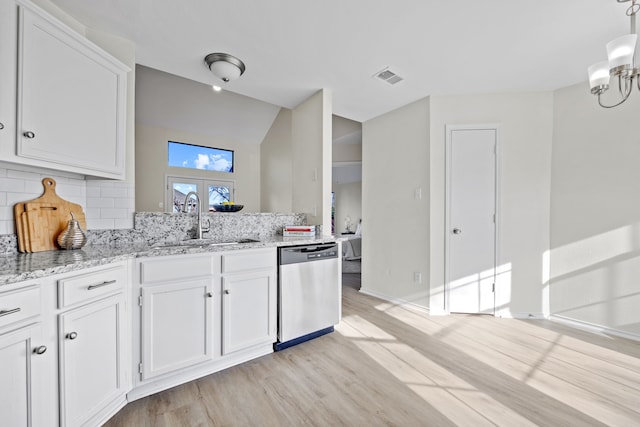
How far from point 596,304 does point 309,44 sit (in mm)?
3523

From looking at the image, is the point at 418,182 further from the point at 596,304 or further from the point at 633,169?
the point at 596,304

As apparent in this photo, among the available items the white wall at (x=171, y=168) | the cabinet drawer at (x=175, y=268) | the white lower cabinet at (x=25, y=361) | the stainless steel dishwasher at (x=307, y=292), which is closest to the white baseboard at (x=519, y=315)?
the stainless steel dishwasher at (x=307, y=292)

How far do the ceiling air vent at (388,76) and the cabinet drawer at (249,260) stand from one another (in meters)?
1.92

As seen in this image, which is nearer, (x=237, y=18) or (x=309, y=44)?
(x=237, y=18)

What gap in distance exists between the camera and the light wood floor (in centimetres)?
141

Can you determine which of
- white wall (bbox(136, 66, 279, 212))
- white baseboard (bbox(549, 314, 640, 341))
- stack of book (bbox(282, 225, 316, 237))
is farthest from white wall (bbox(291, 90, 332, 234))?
white wall (bbox(136, 66, 279, 212))

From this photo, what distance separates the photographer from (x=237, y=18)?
5.70 ft

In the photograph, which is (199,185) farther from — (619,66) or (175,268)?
(619,66)

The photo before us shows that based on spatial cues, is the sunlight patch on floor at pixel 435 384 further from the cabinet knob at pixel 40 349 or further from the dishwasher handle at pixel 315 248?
the cabinet knob at pixel 40 349

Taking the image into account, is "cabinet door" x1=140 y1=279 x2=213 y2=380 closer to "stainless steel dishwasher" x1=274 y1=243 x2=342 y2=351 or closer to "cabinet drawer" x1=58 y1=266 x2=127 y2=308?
"cabinet drawer" x1=58 y1=266 x2=127 y2=308

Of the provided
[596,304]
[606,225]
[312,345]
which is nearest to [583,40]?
[606,225]

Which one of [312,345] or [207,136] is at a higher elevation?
[207,136]

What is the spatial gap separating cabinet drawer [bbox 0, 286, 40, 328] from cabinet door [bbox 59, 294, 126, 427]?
0.14 metres

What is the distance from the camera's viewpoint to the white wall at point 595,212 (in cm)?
229
